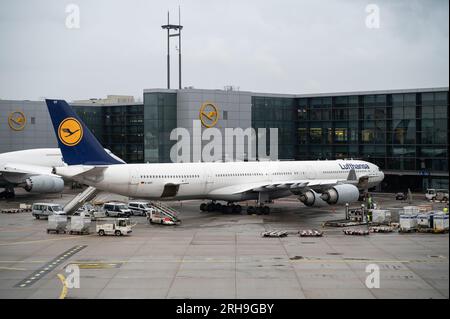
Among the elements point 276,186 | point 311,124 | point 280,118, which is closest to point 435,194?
point 276,186

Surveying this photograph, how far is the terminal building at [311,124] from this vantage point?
253ft

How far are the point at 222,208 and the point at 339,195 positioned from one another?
497 inches

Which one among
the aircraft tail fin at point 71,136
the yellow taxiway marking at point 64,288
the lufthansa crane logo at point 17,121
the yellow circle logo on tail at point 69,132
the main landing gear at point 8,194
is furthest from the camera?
the lufthansa crane logo at point 17,121

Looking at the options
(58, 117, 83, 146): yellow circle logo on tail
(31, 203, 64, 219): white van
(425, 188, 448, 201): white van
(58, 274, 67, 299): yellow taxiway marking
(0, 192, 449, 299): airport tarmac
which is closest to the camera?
(58, 274, 67, 299): yellow taxiway marking

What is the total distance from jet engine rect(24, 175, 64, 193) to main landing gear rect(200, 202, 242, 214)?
74.8 feet

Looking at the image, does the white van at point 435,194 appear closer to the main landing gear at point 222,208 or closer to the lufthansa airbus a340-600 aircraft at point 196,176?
the lufthansa airbus a340-600 aircraft at point 196,176

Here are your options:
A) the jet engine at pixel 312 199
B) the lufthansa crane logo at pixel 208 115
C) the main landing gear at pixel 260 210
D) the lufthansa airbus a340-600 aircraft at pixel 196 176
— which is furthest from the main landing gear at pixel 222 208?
the lufthansa crane logo at pixel 208 115

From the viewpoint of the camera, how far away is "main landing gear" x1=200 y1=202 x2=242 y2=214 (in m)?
60.5

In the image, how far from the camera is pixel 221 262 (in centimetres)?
3578

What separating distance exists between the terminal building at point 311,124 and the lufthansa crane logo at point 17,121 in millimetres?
150

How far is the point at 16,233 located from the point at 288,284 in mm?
27998

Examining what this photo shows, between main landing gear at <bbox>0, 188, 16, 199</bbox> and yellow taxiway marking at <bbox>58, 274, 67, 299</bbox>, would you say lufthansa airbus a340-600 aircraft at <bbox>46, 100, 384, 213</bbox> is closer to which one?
yellow taxiway marking at <bbox>58, 274, 67, 299</bbox>

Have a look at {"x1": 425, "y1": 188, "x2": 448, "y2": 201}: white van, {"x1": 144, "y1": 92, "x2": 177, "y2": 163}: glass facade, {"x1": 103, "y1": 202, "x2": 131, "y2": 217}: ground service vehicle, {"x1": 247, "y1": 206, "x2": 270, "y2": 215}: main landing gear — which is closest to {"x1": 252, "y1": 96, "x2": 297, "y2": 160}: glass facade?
{"x1": 144, "y1": 92, "x2": 177, "y2": 163}: glass facade

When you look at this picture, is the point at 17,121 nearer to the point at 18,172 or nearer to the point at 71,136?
the point at 18,172
